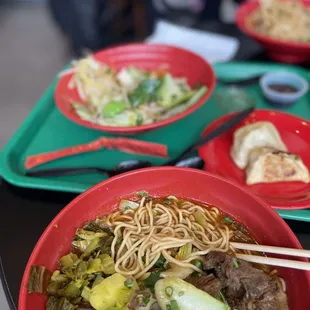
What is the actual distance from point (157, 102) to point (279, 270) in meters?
0.98

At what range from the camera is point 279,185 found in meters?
1.38

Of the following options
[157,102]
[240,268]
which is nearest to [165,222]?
[240,268]

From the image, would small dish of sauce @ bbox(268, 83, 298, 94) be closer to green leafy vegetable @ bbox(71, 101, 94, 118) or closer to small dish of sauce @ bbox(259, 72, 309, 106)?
small dish of sauce @ bbox(259, 72, 309, 106)

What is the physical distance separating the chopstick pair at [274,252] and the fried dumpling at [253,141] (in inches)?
18.7

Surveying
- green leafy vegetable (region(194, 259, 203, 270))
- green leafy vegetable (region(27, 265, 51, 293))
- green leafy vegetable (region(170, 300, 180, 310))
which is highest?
green leafy vegetable (region(27, 265, 51, 293))

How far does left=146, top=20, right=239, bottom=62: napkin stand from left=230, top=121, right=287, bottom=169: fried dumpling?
0.92 metres

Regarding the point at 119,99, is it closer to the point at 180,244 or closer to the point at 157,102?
the point at 157,102

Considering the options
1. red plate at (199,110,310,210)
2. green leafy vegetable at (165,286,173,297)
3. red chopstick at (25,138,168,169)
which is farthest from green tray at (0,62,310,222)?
green leafy vegetable at (165,286,173,297)

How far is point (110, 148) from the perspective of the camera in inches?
62.0

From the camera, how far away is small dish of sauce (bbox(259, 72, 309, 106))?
174cm

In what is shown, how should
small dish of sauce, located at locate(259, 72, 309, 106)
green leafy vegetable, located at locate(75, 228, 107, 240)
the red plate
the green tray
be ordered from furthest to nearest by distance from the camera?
small dish of sauce, located at locate(259, 72, 309, 106), the green tray, the red plate, green leafy vegetable, located at locate(75, 228, 107, 240)

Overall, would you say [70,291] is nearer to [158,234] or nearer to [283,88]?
[158,234]

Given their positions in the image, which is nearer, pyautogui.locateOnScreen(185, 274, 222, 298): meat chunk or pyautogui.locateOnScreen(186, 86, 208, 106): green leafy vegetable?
pyautogui.locateOnScreen(185, 274, 222, 298): meat chunk

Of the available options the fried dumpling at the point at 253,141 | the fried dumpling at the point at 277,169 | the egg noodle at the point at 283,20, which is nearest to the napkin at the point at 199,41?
the egg noodle at the point at 283,20
